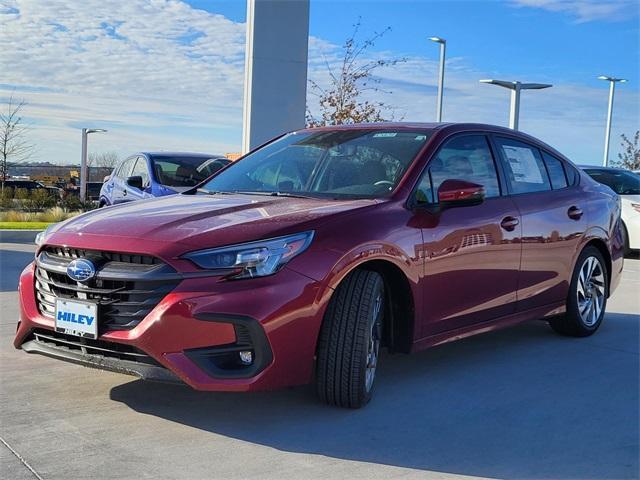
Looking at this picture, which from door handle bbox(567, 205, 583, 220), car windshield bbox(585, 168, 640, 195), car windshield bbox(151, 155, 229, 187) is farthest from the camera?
car windshield bbox(585, 168, 640, 195)

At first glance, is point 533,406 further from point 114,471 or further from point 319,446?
point 114,471

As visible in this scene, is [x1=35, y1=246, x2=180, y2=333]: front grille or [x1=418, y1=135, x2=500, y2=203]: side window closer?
[x1=35, y1=246, x2=180, y2=333]: front grille

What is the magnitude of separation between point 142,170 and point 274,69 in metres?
4.56

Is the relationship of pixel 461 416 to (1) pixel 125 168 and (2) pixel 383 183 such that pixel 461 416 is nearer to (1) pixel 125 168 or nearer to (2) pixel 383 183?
(2) pixel 383 183

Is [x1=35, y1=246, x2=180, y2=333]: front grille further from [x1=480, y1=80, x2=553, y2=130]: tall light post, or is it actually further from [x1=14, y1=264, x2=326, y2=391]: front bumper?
[x1=480, y1=80, x2=553, y2=130]: tall light post

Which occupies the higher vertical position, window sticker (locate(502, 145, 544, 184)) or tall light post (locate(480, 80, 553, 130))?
tall light post (locate(480, 80, 553, 130))

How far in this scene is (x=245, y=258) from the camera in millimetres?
3561

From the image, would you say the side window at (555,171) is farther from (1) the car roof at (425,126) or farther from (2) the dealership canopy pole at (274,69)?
(2) the dealership canopy pole at (274,69)

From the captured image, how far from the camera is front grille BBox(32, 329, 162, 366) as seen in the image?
3.57 m

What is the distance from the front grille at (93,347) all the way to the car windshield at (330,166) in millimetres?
1514

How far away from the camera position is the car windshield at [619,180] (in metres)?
12.4

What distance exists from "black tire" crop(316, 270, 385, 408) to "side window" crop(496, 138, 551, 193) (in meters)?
1.81

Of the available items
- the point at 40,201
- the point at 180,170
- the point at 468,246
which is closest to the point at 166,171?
the point at 180,170

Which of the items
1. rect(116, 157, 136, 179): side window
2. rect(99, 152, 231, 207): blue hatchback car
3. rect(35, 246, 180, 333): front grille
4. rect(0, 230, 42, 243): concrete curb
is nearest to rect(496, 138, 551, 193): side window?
rect(35, 246, 180, 333): front grille
